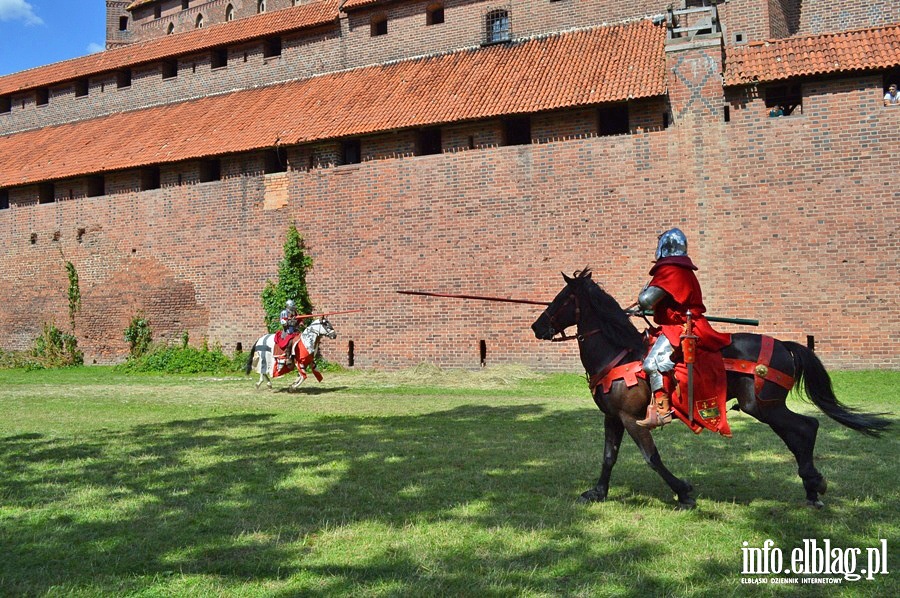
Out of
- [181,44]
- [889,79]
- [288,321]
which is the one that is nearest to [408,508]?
[288,321]

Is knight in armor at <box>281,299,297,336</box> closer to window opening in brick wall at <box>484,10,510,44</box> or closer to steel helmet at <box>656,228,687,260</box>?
steel helmet at <box>656,228,687,260</box>

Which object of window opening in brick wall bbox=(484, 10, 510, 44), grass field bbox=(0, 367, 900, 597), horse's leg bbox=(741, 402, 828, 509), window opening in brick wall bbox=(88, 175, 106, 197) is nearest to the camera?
grass field bbox=(0, 367, 900, 597)

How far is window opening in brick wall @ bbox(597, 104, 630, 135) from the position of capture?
16.5 metres

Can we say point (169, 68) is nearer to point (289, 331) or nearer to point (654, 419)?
point (289, 331)

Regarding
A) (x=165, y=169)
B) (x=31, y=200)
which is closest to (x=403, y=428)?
(x=165, y=169)

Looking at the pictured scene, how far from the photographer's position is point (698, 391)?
5266 mm

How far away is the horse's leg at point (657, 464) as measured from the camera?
523 centimetres

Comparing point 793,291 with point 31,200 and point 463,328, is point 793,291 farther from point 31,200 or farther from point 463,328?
point 31,200

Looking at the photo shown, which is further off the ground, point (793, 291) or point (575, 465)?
point (793, 291)

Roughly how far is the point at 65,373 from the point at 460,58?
48.7ft

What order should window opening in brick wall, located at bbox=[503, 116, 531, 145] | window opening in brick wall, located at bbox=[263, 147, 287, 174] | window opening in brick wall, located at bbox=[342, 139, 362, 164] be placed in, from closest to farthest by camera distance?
window opening in brick wall, located at bbox=[503, 116, 531, 145], window opening in brick wall, located at bbox=[342, 139, 362, 164], window opening in brick wall, located at bbox=[263, 147, 287, 174]

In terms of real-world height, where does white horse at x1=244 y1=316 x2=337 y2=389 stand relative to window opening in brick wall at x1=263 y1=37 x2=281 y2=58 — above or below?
below

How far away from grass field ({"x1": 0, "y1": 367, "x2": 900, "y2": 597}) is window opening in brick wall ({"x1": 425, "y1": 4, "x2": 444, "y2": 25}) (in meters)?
15.3

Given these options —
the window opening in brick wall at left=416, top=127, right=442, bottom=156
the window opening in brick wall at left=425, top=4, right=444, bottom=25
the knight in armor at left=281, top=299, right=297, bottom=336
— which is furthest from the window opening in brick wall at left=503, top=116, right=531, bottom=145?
the knight in armor at left=281, top=299, right=297, bottom=336
